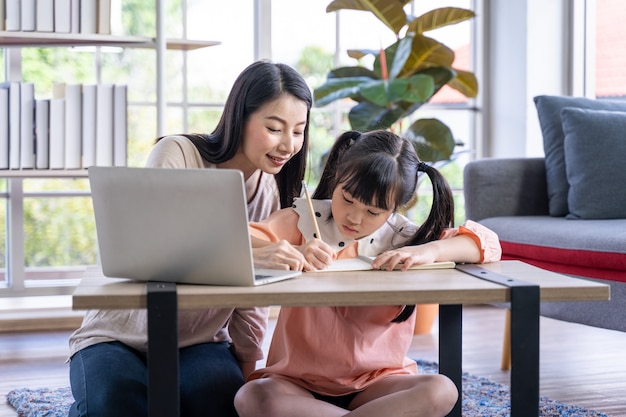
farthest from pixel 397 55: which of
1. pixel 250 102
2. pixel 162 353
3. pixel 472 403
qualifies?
pixel 162 353

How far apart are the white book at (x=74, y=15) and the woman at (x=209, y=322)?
1401 mm

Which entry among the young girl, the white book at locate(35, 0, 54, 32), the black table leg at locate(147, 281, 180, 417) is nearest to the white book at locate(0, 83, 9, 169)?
the white book at locate(35, 0, 54, 32)

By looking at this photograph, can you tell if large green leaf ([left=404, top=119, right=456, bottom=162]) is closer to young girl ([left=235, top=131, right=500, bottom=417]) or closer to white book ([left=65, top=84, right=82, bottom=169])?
white book ([left=65, top=84, right=82, bottom=169])

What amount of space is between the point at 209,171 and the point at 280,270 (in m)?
0.26

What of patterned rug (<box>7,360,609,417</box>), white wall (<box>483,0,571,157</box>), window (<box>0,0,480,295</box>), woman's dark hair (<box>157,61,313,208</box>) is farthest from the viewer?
white wall (<box>483,0,571,157</box>)

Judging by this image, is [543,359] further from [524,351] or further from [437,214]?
[524,351]

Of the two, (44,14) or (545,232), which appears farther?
(44,14)

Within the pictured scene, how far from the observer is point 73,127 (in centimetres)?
311

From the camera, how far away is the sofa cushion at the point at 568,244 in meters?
2.36

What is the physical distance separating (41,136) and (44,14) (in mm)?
423

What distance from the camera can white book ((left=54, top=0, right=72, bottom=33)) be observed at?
10.0ft

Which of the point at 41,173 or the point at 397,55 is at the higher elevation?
the point at 397,55

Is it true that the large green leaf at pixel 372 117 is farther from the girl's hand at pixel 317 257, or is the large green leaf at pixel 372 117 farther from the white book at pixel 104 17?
the girl's hand at pixel 317 257

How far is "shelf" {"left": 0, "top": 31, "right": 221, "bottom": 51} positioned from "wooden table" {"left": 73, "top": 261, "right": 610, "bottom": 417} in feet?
5.88
